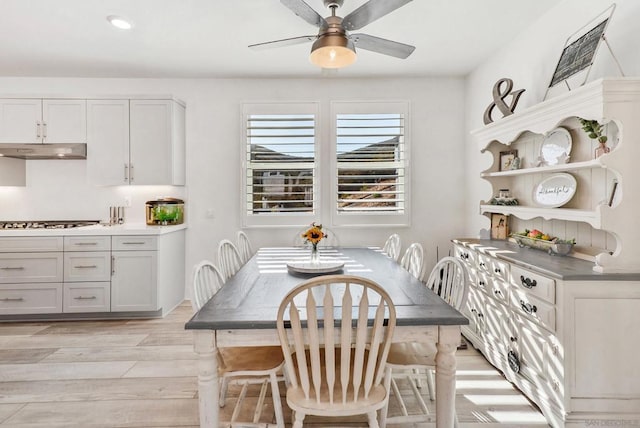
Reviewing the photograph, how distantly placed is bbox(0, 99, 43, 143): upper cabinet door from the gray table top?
3.04 m

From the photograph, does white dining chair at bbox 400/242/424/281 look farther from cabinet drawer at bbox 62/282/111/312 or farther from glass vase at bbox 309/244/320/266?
cabinet drawer at bbox 62/282/111/312

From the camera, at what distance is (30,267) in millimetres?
3496

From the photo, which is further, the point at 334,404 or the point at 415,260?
the point at 415,260

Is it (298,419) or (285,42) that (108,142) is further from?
→ (298,419)

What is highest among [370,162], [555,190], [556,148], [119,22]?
[119,22]

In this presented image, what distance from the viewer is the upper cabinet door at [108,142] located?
3.81 m

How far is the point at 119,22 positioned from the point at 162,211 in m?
1.86

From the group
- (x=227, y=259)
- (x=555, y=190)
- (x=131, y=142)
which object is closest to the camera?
(x=555, y=190)

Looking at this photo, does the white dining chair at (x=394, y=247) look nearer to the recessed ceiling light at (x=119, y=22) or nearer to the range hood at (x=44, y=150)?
the recessed ceiling light at (x=119, y=22)

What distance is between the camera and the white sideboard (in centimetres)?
348

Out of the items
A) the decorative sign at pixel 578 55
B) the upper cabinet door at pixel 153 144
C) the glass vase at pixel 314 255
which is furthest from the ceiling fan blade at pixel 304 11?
the upper cabinet door at pixel 153 144

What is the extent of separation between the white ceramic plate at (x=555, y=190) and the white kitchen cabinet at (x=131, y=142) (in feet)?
11.6

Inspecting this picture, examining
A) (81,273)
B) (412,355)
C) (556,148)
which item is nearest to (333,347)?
(412,355)

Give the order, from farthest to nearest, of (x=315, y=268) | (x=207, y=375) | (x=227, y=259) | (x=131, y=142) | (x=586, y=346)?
(x=131, y=142) < (x=227, y=259) < (x=315, y=268) < (x=586, y=346) < (x=207, y=375)
